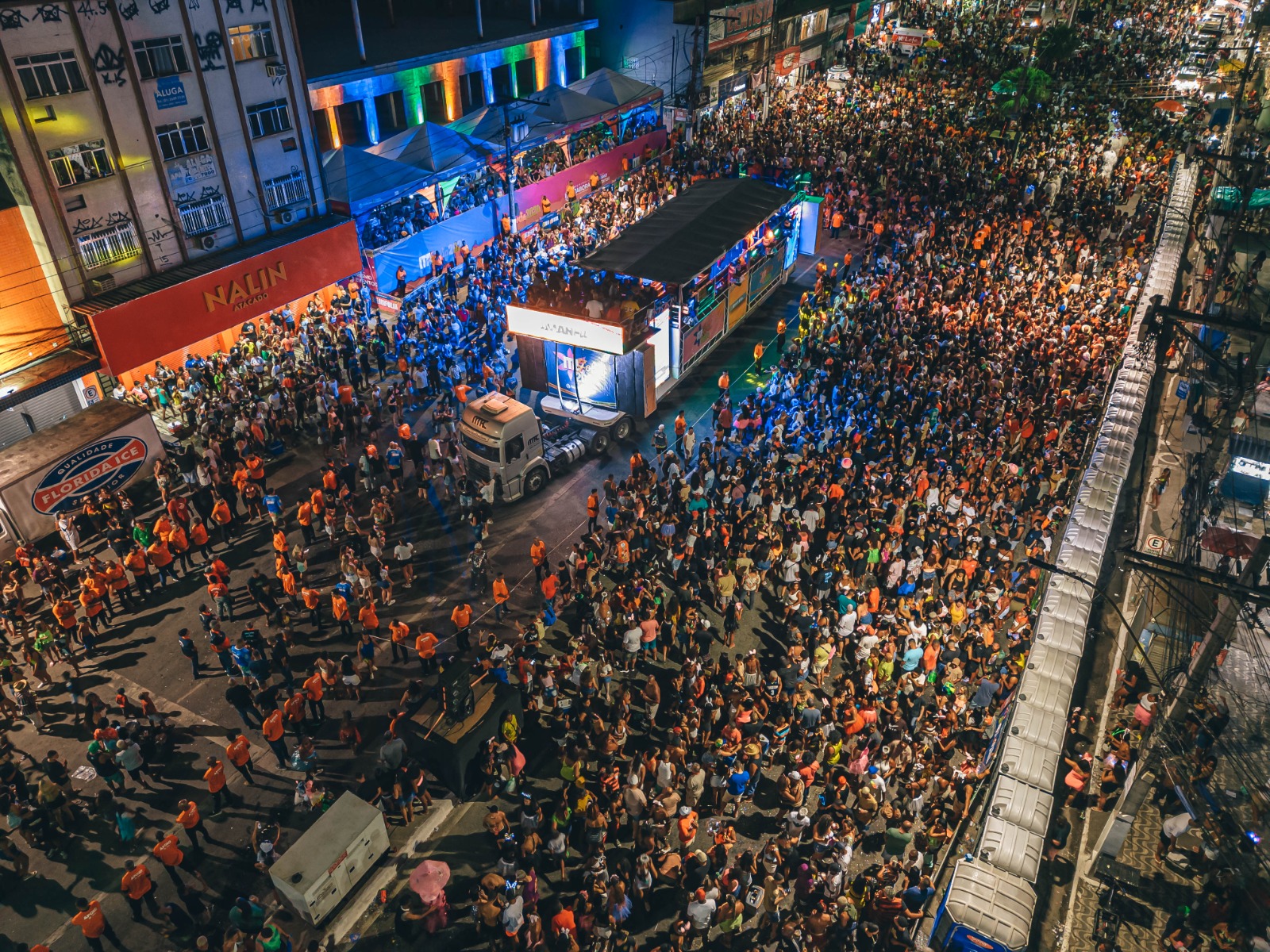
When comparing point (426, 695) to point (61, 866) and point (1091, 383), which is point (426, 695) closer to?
point (61, 866)

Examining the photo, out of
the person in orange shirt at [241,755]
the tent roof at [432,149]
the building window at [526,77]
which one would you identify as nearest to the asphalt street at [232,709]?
the person in orange shirt at [241,755]

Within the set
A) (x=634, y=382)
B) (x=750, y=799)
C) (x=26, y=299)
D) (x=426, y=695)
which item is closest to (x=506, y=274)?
(x=634, y=382)

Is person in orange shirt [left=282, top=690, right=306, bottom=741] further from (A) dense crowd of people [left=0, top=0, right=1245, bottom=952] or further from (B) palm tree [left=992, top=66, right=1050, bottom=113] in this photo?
(B) palm tree [left=992, top=66, right=1050, bottom=113]

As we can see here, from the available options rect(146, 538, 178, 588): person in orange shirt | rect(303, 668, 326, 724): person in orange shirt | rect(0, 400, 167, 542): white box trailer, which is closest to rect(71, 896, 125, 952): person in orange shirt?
rect(303, 668, 326, 724): person in orange shirt

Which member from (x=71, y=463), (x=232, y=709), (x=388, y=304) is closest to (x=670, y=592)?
(x=232, y=709)

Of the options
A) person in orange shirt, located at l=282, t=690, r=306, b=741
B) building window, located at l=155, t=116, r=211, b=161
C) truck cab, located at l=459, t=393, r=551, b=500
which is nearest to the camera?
person in orange shirt, located at l=282, t=690, r=306, b=741

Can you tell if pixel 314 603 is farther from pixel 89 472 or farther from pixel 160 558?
pixel 89 472
